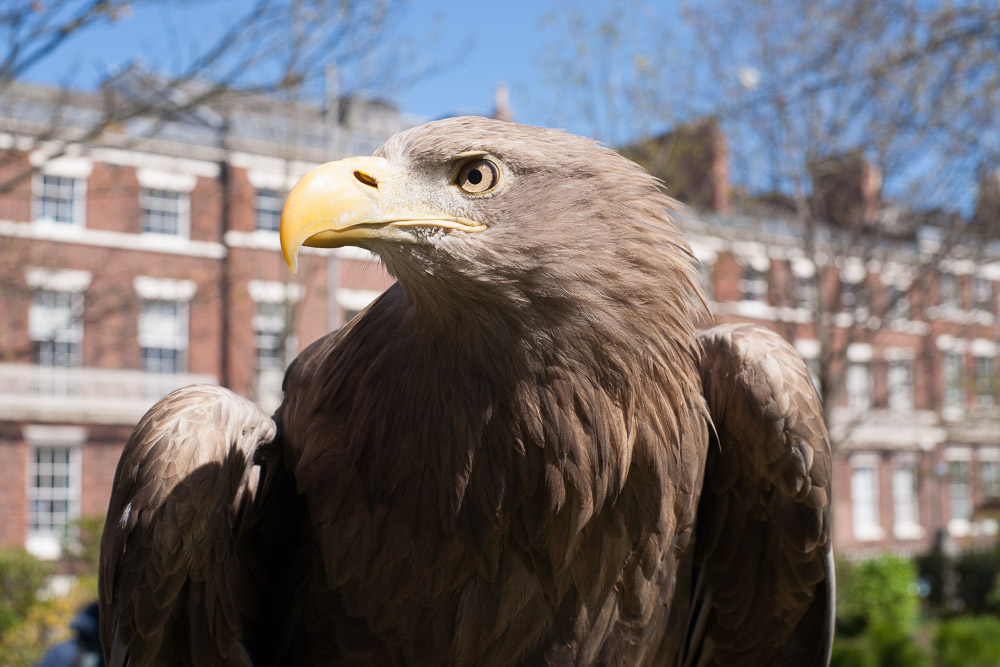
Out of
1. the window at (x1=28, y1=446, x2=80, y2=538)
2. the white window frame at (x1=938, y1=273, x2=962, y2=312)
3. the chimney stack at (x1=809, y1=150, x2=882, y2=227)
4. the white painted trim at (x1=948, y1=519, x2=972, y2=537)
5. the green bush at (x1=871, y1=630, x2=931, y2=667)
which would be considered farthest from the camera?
the white painted trim at (x1=948, y1=519, x2=972, y2=537)

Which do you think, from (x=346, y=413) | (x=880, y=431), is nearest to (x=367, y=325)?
(x=346, y=413)

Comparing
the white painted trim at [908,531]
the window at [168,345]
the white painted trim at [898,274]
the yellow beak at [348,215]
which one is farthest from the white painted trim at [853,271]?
the white painted trim at [908,531]

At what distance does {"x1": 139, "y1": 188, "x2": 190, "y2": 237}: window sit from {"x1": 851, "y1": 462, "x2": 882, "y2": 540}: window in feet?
74.0

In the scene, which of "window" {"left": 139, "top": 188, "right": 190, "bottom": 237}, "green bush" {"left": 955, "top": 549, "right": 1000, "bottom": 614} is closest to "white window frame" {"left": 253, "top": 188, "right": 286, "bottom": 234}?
"window" {"left": 139, "top": 188, "right": 190, "bottom": 237}

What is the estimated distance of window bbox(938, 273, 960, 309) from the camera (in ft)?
47.9

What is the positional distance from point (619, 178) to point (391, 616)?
1.12 m

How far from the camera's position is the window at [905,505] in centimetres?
3244

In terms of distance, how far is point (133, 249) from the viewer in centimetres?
2261

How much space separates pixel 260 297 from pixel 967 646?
13.2 meters

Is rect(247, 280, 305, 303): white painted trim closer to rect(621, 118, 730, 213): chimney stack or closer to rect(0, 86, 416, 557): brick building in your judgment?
rect(0, 86, 416, 557): brick building

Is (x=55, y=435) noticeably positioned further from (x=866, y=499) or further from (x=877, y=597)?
(x=866, y=499)

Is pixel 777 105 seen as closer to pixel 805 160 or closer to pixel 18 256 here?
pixel 805 160

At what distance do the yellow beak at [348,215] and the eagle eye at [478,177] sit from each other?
0.07 m

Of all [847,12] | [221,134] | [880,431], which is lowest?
[880,431]
